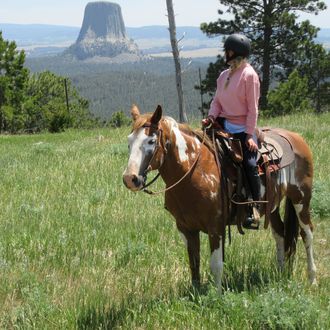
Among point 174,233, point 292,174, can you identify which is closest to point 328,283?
point 292,174

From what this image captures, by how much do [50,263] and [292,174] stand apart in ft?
10.5

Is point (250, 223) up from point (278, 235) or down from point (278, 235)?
up

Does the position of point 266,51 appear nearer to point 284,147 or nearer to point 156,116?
point 284,147

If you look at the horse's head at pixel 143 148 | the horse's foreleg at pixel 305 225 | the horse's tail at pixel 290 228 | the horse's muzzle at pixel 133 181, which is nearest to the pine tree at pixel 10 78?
the horse's tail at pixel 290 228

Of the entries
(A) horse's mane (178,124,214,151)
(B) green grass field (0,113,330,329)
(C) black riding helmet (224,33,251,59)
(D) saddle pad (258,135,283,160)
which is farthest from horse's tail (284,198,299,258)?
(C) black riding helmet (224,33,251,59)

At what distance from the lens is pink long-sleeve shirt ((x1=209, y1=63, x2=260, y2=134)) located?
5043 millimetres

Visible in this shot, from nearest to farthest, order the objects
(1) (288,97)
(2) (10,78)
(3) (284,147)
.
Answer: (3) (284,147)
(1) (288,97)
(2) (10,78)

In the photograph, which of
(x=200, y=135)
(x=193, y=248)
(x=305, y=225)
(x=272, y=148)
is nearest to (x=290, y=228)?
(x=305, y=225)

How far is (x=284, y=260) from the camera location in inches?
243

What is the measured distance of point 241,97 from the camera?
512 centimetres

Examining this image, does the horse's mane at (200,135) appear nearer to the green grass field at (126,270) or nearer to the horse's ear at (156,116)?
the horse's ear at (156,116)

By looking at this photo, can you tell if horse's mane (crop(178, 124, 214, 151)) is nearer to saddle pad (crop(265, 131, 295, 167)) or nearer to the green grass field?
saddle pad (crop(265, 131, 295, 167))

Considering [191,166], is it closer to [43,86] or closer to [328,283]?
[328,283]

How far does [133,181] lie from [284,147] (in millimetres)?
2485
